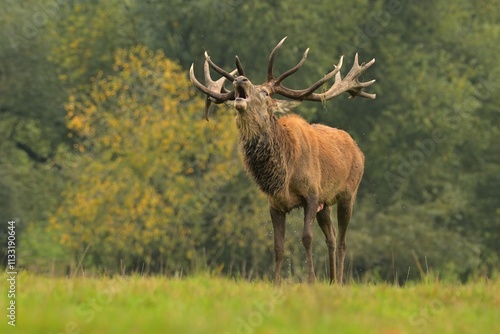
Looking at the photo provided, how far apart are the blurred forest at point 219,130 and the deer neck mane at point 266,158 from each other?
17152 mm

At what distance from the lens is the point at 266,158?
1177cm

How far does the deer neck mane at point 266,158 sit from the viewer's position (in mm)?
11711

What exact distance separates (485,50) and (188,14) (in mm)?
10564

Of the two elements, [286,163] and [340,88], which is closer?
[286,163]

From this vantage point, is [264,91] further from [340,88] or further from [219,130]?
[219,130]

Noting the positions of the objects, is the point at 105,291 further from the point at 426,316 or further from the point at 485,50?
the point at 485,50

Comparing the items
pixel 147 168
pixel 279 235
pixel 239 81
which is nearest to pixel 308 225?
pixel 279 235

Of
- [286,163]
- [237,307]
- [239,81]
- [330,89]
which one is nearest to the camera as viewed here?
[237,307]

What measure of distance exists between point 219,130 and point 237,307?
25456mm

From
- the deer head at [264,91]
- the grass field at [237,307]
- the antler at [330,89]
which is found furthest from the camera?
the antler at [330,89]

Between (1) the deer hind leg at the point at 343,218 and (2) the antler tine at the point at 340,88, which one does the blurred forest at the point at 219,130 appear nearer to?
(1) the deer hind leg at the point at 343,218

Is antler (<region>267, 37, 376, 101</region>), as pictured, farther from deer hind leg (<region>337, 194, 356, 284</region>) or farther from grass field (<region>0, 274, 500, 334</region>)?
grass field (<region>0, 274, 500, 334</region>)

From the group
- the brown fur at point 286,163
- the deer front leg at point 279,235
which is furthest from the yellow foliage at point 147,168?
the deer front leg at point 279,235

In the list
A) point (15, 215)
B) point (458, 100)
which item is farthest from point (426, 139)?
point (15, 215)
